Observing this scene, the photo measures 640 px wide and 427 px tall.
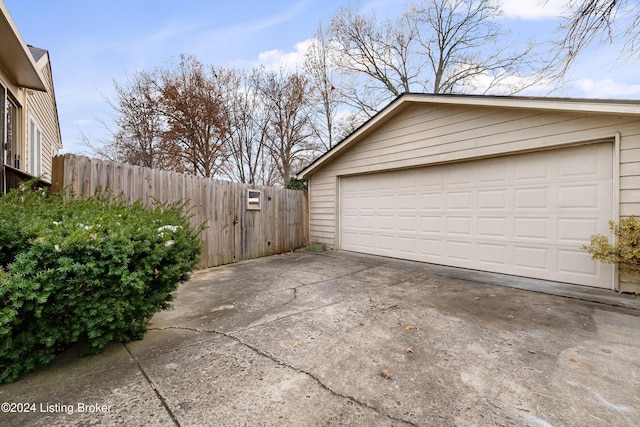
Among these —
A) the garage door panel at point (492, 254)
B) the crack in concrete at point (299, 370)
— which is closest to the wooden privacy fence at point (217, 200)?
the crack in concrete at point (299, 370)

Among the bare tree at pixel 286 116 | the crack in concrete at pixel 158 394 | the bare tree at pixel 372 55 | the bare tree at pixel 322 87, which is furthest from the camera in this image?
the bare tree at pixel 286 116

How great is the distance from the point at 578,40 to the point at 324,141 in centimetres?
1122

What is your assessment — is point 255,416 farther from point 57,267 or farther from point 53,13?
point 53,13

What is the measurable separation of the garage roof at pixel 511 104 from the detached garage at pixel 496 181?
0.05 feet

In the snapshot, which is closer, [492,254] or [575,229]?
[575,229]

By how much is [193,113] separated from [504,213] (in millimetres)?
14143

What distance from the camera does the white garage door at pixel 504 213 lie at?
14.0ft

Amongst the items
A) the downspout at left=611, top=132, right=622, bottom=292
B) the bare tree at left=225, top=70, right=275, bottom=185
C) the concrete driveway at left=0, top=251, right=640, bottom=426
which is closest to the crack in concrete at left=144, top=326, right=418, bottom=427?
the concrete driveway at left=0, top=251, right=640, bottom=426

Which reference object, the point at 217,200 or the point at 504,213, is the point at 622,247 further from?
the point at 217,200

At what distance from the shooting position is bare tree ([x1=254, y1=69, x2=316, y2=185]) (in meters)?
15.0

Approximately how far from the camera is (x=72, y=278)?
1.90 metres

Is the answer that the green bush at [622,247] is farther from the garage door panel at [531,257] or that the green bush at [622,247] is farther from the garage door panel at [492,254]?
the garage door panel at [492,254]

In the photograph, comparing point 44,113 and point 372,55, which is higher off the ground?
point 372,55

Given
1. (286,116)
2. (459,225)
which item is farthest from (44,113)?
(459,225)
